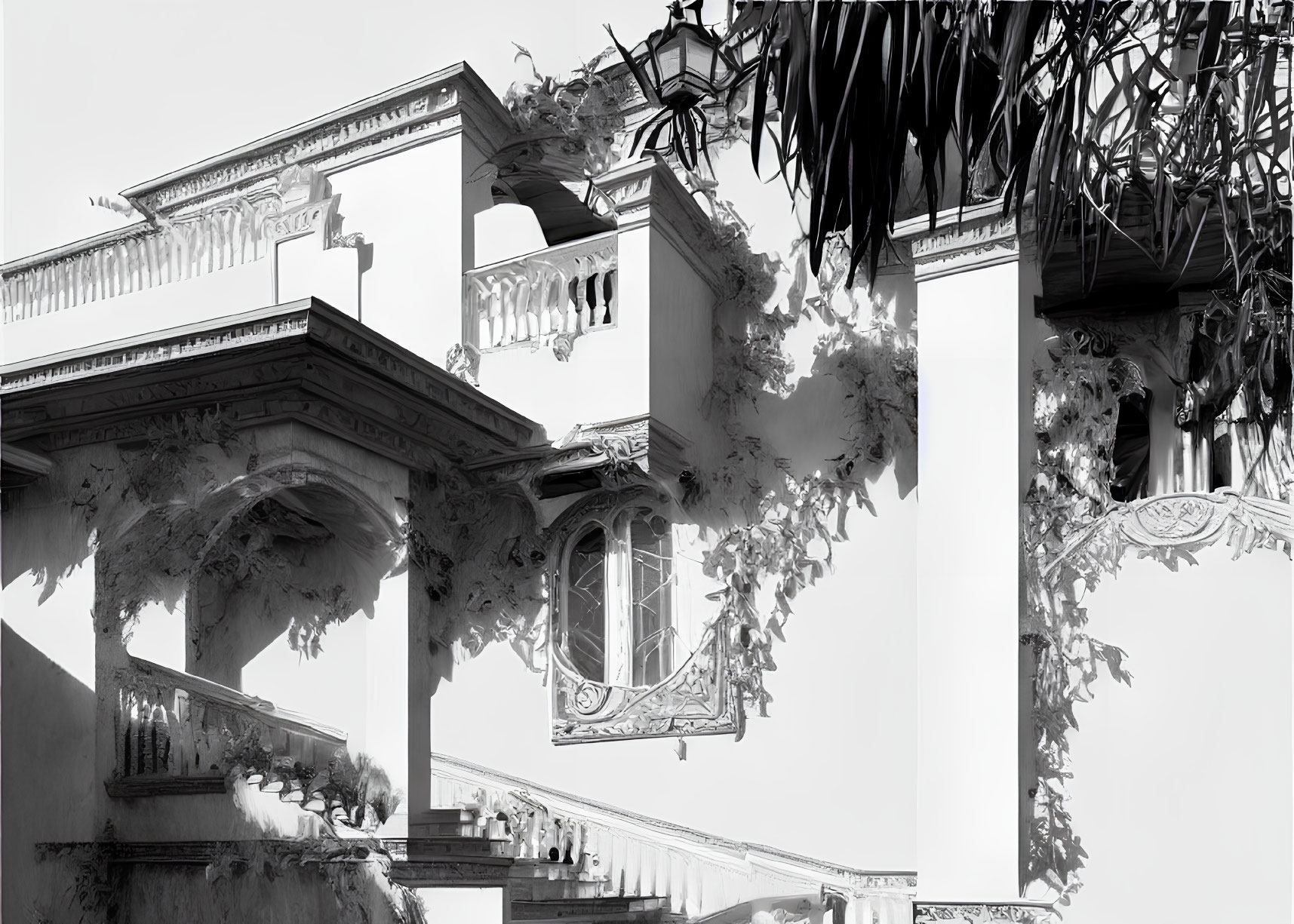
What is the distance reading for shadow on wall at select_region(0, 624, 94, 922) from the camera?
6156mm

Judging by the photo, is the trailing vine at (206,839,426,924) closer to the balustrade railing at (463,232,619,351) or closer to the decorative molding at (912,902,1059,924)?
the decorative molding at (912,902,1059,924)

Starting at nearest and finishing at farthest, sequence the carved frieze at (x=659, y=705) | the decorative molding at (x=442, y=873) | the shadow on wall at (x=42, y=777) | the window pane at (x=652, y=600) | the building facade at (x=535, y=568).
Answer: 1. the shadow on wall at (x=42, y=777)
2. the building facade at (x=535, y=568)
3. the decorative molding at (x=442, y=873)
4. the carved frieze at (x=659, y=705)
5. the window pane at (x=652, y=600)

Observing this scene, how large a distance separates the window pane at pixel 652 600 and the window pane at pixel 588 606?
0.25m

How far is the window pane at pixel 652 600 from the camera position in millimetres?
8695

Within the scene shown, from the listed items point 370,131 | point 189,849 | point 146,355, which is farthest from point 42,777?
point 370,131

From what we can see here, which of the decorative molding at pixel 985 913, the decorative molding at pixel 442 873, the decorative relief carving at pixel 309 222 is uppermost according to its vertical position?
the decorative relief carving at pixel 309 222

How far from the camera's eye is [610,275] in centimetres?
840

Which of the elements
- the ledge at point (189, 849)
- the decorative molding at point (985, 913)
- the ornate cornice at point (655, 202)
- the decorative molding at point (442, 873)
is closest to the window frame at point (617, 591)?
the ornate cornice at point (655, 202)

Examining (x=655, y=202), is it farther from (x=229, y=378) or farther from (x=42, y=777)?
(x=42, y=777)

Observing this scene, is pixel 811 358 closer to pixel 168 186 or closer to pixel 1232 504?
pixel 1232 504

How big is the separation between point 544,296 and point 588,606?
2.25 metres

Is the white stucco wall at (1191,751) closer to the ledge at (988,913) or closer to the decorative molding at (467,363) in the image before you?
the ledge at (988,913)

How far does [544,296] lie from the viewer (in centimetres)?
861

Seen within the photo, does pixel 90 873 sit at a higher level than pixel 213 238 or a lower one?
lower
